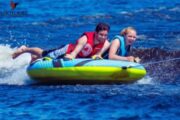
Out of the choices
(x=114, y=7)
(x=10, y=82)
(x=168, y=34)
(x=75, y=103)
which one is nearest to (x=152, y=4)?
(x=114, y=7)

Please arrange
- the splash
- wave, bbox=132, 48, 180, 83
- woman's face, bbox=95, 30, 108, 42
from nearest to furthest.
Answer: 1. woman's face, bbox=95, 30, 108, 42
2. the splash
3. wave, bbox=132, 48, 180, 83

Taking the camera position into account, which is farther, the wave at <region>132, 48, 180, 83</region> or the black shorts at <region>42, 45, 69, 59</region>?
the wave at <region>132, 48, 180, 83</region>

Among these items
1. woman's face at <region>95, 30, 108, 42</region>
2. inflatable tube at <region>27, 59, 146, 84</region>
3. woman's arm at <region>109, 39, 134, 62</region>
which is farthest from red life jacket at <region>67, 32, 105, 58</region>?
inflatable tube at <region>27, 59, 146, 84</region>

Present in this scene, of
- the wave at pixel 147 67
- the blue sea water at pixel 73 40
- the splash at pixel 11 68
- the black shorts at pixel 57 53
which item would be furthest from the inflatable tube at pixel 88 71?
the splash at pixel 11 68

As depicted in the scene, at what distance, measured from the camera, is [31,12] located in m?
27.4

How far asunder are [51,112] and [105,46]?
255 centimetres

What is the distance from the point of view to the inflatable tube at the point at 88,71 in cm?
1263

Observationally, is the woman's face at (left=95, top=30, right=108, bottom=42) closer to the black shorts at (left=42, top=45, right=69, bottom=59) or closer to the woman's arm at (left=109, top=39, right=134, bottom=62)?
the woman's arm at (left=109, top=39, right=134, bottom=62)

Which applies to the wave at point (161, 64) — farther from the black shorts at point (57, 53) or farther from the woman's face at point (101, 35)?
the black shorts at point (57, 53)

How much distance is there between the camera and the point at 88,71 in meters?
12.7

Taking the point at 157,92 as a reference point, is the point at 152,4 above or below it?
above

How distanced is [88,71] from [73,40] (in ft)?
24.3

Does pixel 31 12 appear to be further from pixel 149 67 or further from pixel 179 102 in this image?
pixel 179 102

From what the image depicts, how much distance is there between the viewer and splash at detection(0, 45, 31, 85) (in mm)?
13617
